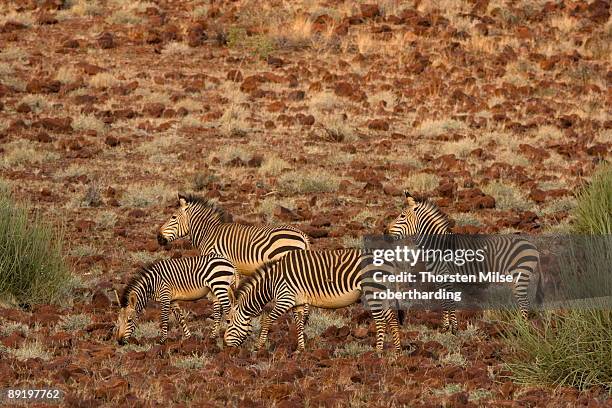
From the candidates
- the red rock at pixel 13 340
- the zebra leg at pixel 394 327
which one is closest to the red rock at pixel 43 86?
the red rock at pixel 13 340

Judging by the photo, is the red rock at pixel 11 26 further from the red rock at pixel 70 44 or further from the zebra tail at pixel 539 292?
the zebra tail at pixel 539 292

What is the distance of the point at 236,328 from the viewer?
11.2m

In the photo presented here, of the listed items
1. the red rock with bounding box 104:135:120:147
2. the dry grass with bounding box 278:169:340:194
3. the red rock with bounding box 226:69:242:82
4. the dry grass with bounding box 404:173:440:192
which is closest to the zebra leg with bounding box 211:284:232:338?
the dry grass with bounding box 278:169:340:194

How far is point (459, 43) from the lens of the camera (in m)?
28.6

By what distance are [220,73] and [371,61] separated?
333cm

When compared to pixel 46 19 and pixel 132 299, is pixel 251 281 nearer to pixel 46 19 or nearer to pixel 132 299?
pixel 132 299

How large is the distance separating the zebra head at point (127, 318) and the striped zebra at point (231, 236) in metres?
1.67

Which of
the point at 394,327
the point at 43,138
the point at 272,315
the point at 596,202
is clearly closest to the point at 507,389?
the point at 394,327

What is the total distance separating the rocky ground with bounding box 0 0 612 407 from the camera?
10195 mm

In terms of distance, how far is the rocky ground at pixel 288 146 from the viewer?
401 inches

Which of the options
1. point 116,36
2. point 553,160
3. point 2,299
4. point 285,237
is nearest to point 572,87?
point 553,160

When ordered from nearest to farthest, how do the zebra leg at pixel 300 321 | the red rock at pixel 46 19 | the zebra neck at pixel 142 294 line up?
the zebra leg at pixel 300 321 < the zebra neck at pixel 142 294 < the red rock at pixel 46 19

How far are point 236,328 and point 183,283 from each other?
1038mm

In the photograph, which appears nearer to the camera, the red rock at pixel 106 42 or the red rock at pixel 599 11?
the red rock at pixel 106 42
